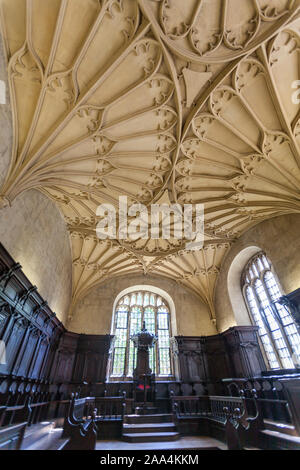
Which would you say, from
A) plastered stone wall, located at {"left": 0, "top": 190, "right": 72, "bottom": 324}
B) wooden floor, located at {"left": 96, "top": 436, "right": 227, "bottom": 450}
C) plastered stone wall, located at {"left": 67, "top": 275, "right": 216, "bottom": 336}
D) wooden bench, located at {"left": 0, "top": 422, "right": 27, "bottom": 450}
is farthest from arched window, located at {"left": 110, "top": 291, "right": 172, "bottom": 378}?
wooden bench, located at {"left": 0, "top": 422, "right": 27, "bottom": 450}

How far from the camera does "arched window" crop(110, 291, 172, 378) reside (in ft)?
41.1

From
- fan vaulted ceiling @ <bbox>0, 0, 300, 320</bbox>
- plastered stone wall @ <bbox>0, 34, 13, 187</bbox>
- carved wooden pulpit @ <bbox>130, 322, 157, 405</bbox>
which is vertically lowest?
carved wooden pulpit @ <bbox>130, 322, 157, 405</bbox>

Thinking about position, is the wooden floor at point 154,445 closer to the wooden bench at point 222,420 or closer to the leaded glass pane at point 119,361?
the wooden bench at point 222,420

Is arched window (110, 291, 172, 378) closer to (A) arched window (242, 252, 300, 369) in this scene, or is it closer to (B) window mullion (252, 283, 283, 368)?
(A) arched window (242, 252, 300, 369)

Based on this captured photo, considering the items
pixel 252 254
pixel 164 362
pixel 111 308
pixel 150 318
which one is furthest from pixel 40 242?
pixel 252 254

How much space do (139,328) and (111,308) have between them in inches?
85.5

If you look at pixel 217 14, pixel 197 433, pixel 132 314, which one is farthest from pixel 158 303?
pixel 217 14

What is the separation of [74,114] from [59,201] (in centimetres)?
395

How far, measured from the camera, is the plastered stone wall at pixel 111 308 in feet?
42.1

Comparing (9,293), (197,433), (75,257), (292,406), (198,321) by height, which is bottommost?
(197,433)

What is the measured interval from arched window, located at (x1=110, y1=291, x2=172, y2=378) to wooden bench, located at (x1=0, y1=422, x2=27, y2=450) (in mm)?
8680

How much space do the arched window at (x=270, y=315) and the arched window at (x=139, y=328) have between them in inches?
217
